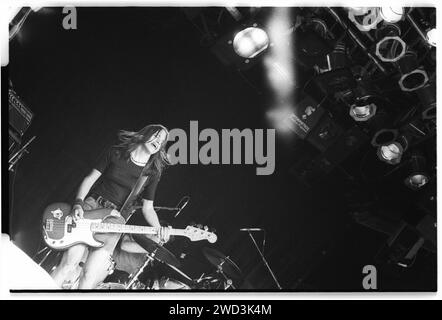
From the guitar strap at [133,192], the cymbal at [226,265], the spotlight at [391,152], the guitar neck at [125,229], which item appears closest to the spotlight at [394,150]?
the spotlight at [391,152]

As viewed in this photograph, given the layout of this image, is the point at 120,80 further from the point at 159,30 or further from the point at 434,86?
the point at 434,86

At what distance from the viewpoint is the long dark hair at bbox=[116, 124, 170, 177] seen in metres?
2.48

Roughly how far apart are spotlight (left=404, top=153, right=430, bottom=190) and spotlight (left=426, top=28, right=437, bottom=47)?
0.60m

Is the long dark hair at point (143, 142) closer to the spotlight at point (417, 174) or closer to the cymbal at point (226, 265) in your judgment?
the cymbal at point (226, 265)

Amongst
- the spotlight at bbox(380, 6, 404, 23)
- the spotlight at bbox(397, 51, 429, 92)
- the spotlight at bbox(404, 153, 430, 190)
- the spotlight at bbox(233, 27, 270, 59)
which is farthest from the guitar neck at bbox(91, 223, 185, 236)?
the spotlight at bbox(380, 6, 404, 23)

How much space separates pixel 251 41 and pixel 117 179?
103 cm

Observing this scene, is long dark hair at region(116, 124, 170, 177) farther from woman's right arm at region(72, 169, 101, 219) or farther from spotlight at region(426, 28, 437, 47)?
spotlight at region(426, 28, 437, 47)

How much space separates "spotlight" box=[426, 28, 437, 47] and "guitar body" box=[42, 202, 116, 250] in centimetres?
195

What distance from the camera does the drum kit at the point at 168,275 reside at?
8.04 feet

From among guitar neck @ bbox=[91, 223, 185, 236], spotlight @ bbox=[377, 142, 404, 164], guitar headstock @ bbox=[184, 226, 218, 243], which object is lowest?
guitar headstock @ bbox=[184, 226, 218, 243]

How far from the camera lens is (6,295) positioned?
2459 millimetres

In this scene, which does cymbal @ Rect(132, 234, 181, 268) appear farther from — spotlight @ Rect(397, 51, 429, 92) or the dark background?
spotlight @ Rect(397, 51, 429, 92)

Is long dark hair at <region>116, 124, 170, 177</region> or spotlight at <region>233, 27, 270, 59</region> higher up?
spotlight at <region>233, 27, 270, 59</region>

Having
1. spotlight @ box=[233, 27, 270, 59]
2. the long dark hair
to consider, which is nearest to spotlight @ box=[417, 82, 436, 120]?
spotlight @ box=[233, 27, 270, 59]
